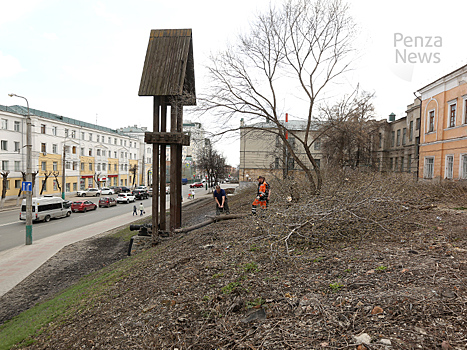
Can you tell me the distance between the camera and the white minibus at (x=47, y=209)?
2214 cm

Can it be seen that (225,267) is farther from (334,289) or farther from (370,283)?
(370,283)

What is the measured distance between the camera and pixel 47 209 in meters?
23.4

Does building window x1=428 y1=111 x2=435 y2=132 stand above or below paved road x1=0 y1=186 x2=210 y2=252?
above

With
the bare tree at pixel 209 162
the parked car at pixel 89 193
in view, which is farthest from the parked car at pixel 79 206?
the bare tree at pixel 209 162

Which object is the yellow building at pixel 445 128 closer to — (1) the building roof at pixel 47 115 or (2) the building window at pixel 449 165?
(2) the building window at pixel 449 165

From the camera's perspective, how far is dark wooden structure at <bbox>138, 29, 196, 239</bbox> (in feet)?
35.0

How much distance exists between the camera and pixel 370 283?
4078 mm

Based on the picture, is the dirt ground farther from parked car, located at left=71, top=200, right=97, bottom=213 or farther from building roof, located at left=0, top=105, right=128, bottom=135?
building roof, located at left=0, top=105, right=128, bottom=135

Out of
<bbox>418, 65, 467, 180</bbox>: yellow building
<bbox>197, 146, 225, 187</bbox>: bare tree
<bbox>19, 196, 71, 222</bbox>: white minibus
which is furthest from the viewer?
<bbox>197, 146, 225, 187</bbox>: bare tree

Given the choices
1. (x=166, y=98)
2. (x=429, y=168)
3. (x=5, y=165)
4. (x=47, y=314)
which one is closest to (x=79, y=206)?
(x=5, y=165)

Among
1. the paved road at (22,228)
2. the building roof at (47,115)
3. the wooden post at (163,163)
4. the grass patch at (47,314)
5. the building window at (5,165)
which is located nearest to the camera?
the grass patch at (47,314)

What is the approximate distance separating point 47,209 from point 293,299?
24.8 m

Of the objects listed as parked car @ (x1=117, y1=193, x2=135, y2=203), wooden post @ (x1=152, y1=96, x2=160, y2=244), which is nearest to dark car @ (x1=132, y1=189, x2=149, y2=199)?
parked car @ (x1=117, y1=193, x2=135, y2=203)

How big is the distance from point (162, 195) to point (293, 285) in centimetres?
755
